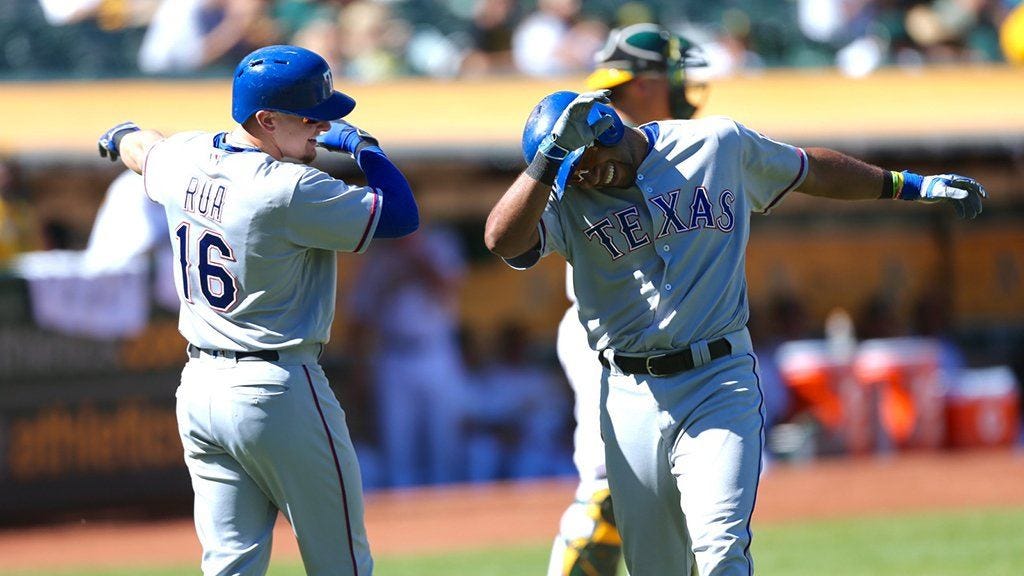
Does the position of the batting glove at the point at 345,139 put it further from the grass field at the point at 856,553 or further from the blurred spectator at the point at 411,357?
the blurred spectator at the point at 411,357

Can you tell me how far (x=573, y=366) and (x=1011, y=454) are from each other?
6696 mm

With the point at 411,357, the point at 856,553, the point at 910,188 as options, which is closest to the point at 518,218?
the point at 910,188

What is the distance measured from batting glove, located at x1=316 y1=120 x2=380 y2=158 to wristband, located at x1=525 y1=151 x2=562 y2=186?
0.55 metres

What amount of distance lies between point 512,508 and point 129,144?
526 cm

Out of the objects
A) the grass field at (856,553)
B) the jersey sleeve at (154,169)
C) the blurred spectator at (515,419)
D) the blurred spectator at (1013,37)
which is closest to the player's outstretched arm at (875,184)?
the jersey sleeve at (154,169)

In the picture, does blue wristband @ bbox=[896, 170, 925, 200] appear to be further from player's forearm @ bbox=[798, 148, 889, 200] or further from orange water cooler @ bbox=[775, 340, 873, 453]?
orange water cooler @ bbox=[775, 340, 873, 453]

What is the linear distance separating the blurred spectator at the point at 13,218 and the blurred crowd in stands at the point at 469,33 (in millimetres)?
1379

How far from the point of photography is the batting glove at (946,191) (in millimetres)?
4131

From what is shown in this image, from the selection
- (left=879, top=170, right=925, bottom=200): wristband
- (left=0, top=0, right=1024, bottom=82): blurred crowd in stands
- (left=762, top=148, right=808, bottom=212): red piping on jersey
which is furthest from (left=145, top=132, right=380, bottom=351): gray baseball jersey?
(left=0, top=0, right=1024, bottom=82): blurred crowd in stands

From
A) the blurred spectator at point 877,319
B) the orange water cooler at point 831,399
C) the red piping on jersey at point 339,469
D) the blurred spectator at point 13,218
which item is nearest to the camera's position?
the red piping on jersey at point 339,469

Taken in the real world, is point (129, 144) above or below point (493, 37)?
A: above

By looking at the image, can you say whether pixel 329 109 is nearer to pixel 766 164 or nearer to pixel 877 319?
pixel 766 164

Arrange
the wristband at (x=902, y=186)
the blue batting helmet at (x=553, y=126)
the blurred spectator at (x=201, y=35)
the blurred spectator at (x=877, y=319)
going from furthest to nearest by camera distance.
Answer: the blurred spectator at (x=877, y=319)
the blurred spectator at (x=201, y=35)
the wristband at (x=902, y=186)
the blue batting helmet at (x=553, y=126)

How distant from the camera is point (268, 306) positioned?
12.7ft
